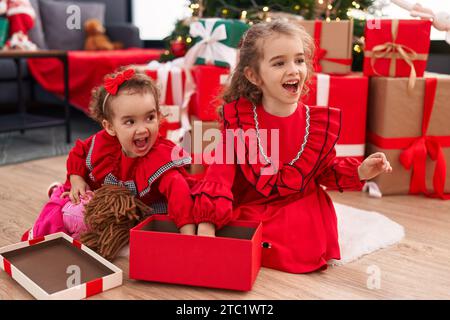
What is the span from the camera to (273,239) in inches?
51.2

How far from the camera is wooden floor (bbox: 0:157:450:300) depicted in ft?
3.76

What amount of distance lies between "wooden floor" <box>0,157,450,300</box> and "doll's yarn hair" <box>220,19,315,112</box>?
0.48m

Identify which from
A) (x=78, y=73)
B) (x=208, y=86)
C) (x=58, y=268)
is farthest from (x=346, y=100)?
(x=78, y=73)

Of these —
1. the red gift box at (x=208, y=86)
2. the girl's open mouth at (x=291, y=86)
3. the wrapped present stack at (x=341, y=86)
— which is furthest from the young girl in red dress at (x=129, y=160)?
the wrapped present stack at (x=341, y=86)

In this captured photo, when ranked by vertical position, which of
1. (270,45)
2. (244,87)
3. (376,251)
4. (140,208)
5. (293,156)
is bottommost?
(376,251)

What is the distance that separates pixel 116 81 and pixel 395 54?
1075mm

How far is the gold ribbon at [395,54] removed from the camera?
6.15 feet

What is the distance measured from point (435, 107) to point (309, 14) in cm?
80

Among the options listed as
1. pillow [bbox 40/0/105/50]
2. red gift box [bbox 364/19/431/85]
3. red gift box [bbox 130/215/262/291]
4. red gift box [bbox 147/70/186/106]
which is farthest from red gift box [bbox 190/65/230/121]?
pillow [bbox 40/0/105/50]

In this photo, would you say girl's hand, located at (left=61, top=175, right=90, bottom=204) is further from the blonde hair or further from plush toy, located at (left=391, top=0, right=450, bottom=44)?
plush toy, located at (left=391, top=0, right=450, bottom=44)

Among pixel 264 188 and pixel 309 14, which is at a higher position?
pixel 309 14

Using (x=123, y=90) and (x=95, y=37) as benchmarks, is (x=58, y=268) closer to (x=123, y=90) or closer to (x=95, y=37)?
(x=123, y=90)
